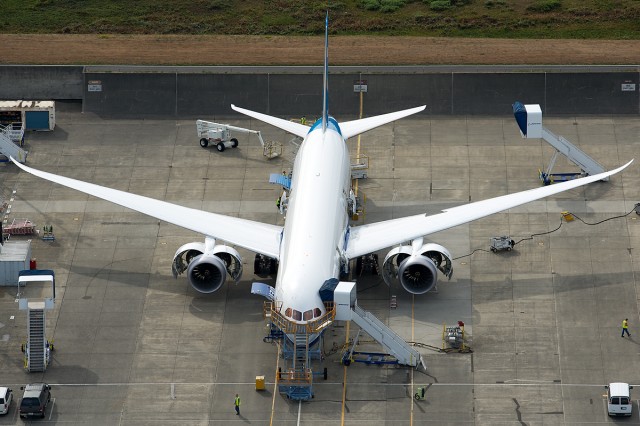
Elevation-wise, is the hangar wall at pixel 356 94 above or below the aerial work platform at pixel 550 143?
above

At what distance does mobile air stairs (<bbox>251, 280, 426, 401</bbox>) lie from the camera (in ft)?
343

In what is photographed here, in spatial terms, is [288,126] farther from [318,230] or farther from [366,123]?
[318,230]

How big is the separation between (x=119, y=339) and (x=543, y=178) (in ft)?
118

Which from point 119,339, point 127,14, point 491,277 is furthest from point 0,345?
point 127,14

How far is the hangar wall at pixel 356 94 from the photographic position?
460 ft

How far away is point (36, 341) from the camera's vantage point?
4252 inches

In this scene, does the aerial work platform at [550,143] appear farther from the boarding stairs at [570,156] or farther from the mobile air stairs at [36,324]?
the mobile air stairs at [36,324]

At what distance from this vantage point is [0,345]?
111 meters

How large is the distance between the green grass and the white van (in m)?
57.5

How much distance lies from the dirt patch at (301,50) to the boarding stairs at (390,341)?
43309mm

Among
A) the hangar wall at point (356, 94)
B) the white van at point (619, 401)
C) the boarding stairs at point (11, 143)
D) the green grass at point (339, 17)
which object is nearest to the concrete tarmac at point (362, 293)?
the white van at point (619, 401)

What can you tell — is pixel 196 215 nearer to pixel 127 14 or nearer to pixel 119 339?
pixel 119 339

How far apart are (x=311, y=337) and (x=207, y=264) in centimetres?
1156

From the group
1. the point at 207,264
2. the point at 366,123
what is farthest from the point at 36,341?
the point at 366,123
